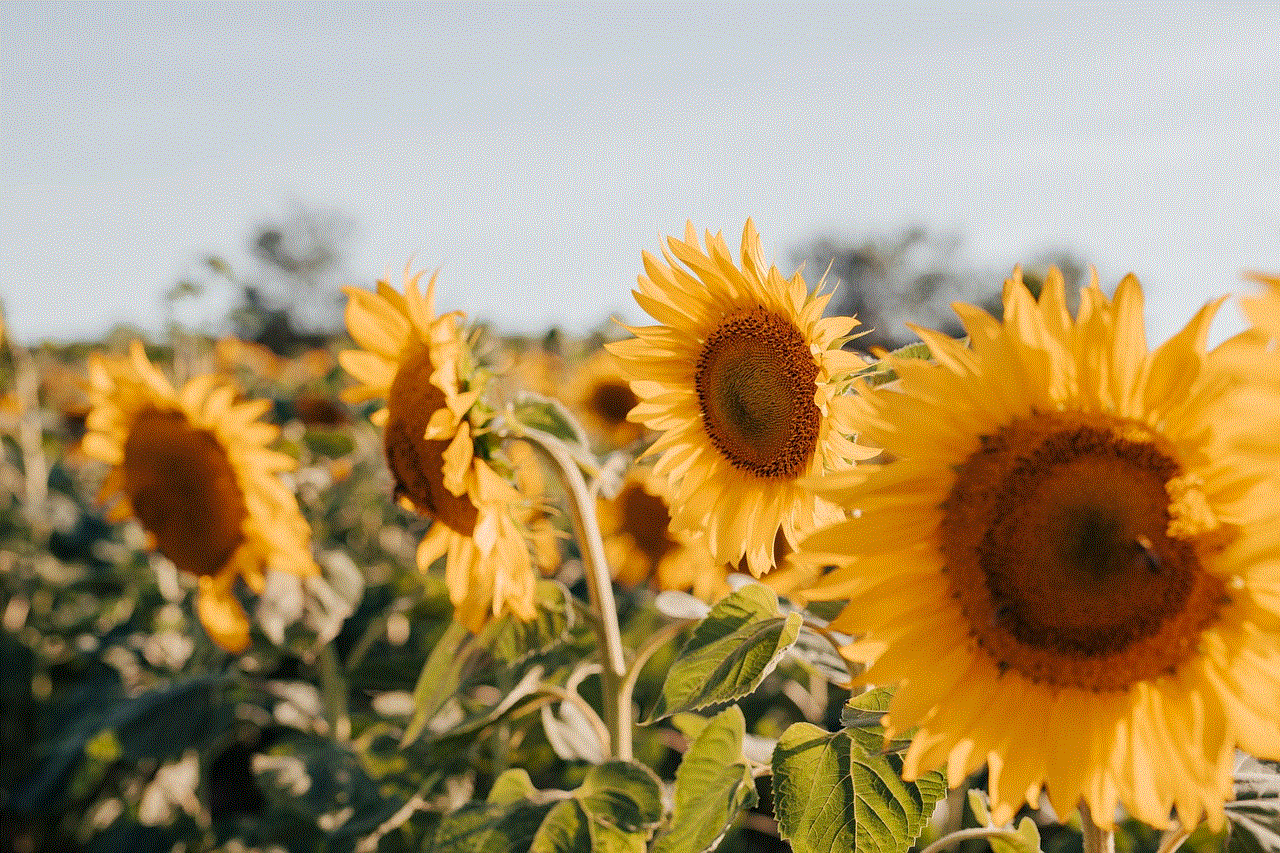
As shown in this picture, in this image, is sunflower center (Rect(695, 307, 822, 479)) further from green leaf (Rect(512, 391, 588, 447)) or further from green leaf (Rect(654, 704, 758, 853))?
green leaf (Rect(654, 704, 758, 853))

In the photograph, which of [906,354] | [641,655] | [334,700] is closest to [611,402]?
[334,700]

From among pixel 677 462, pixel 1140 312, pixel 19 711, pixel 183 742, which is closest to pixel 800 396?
pixel 677 462

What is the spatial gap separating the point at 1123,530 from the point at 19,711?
458 cm

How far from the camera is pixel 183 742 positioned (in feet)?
9.30

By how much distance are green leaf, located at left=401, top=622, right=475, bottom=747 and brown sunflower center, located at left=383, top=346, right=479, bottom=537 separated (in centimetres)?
25

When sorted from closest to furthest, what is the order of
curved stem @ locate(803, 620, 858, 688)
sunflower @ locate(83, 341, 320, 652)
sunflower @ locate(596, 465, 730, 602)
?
curved stem @ locate(803, 620, 858, 688) < sunflower @ locate(83, 341, 320, 652) < sunflower @ locate(596, 465, 730, 602)

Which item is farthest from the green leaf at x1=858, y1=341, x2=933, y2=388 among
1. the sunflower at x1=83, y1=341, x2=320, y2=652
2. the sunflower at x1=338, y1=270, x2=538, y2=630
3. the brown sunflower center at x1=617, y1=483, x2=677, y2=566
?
the brown sunflower center at x1=617, y1=483, x2=677, y2=566

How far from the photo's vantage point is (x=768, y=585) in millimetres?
1817

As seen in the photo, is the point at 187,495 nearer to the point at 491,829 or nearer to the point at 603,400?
the point at 491,829

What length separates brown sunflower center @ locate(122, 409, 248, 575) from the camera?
276 centimetres

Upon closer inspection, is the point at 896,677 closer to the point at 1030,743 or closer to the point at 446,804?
the point at 1030,743

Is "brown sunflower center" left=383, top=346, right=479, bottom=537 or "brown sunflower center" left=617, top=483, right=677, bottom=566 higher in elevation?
"brown sunflower center" left=383, top=346, right=479, bottom=537

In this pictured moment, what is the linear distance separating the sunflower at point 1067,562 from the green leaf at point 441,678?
992mm

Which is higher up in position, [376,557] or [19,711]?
[376,557]
